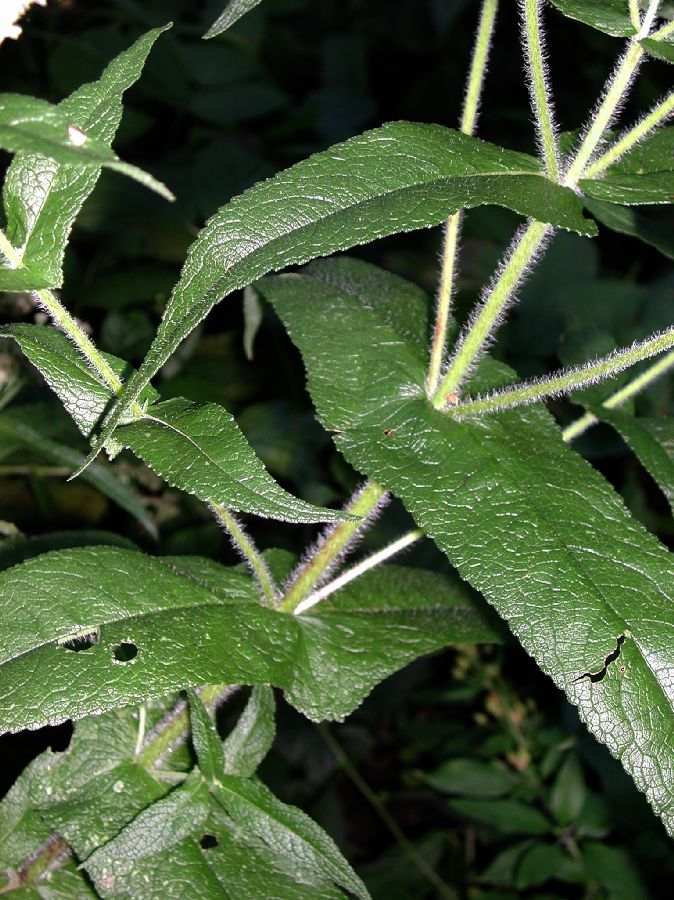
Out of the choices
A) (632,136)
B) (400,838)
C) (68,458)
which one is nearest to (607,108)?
(632,136)

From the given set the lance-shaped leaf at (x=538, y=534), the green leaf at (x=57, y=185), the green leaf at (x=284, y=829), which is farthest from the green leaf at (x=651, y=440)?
the green leaf at (x=57, y=185)

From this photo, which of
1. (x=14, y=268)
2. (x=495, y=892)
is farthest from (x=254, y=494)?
(x=495, y=892)

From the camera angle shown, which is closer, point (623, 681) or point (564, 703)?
point (623, 681)

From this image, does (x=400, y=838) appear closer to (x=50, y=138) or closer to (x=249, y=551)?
(x=249, y=551)

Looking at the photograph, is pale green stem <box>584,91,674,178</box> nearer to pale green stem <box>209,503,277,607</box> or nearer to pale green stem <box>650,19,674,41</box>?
pale green stem <box>650,19,674,41</box>

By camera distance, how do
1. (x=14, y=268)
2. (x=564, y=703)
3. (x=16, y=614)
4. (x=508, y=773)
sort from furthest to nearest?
(x=564, y=703) < (x=508, y=773) < (x=16, y=614) < (x=14, y=268)

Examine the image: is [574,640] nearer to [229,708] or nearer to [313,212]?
[313,212]

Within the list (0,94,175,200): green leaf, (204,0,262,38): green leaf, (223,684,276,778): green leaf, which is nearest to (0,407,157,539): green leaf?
(223,684,276,778): green leaf
